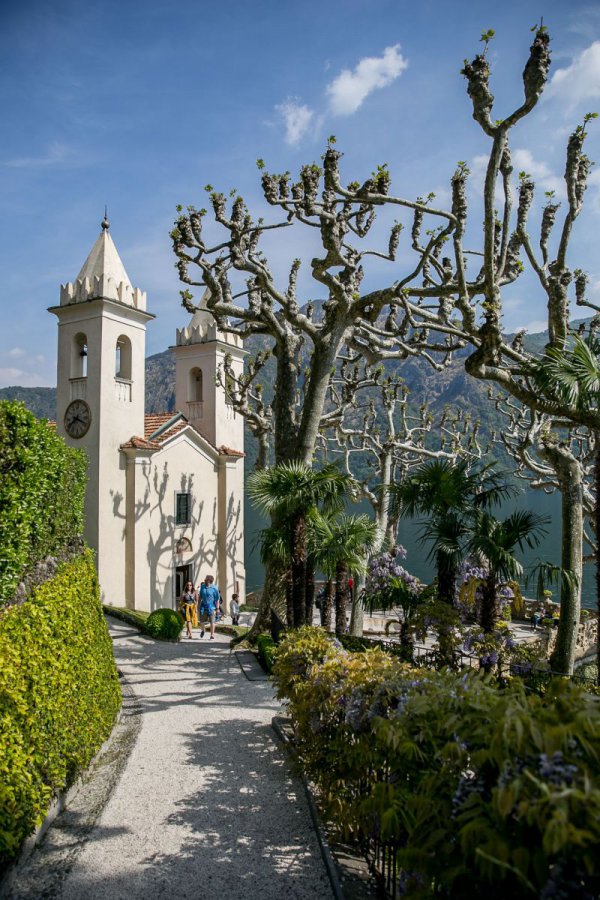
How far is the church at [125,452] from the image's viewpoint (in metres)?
22.4

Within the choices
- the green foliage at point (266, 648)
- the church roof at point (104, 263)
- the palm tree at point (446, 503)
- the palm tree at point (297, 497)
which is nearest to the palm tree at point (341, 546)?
the palm tree at point (297, 497)

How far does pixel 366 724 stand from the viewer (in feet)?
18.4

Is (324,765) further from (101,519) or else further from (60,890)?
(101,519)

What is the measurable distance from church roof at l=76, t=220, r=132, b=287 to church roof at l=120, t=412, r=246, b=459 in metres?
6.16

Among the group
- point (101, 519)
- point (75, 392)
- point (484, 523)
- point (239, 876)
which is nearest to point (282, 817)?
point (239, 876)

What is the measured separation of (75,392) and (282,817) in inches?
765

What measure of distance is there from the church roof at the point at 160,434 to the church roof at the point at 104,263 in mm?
6155

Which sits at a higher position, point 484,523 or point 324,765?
point 484,523

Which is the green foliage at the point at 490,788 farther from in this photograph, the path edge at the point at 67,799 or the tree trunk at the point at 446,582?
the tree trunk at the point at 446,582

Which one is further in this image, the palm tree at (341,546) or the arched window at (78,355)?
the arched window at (78,355)

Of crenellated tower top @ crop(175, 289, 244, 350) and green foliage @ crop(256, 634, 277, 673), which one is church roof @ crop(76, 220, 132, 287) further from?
green foliage @ crop(256, 634, 277, 673)

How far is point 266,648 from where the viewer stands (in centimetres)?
1425

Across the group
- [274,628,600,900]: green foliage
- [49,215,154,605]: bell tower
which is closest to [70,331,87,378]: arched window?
[49,215,154,605]: bell tower

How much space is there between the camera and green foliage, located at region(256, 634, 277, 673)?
1355 centimetres
